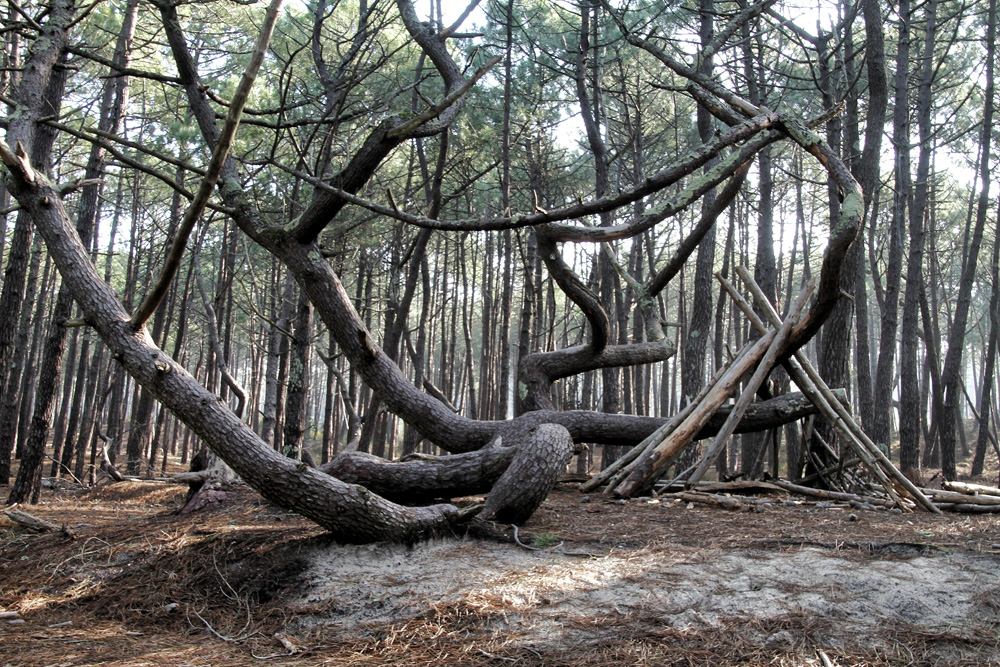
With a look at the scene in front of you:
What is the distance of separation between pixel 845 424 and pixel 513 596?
3.78m

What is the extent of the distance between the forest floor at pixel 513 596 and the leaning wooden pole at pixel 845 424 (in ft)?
2.40

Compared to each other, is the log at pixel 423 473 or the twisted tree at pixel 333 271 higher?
the twisted tree at pixel 333 271

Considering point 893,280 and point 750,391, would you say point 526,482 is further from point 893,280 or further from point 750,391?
point 893,280

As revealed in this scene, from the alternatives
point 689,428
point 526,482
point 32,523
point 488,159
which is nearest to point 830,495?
point 689,428

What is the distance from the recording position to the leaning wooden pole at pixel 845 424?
16.3 ft

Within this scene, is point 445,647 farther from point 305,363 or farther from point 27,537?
point 305,363

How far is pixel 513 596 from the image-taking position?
2.79 m

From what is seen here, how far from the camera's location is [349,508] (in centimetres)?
326

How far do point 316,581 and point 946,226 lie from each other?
2329 cm

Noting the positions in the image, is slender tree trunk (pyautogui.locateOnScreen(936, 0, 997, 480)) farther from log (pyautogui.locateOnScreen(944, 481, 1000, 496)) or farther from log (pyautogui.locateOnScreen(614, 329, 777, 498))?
log (pyautogui.locateOnScreen(614, 329, 777, 498))

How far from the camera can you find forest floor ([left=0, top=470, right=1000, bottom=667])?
234 cm

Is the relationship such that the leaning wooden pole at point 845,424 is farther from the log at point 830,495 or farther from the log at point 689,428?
the log at point 689,428

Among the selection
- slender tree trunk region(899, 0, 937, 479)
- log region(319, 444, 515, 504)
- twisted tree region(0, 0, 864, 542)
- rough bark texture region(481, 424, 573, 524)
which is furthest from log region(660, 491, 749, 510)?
slender tree trunk region(899, 0, 937, 479)

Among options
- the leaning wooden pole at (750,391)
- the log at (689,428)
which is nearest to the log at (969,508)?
the leaning wooden pole at (750,391)
